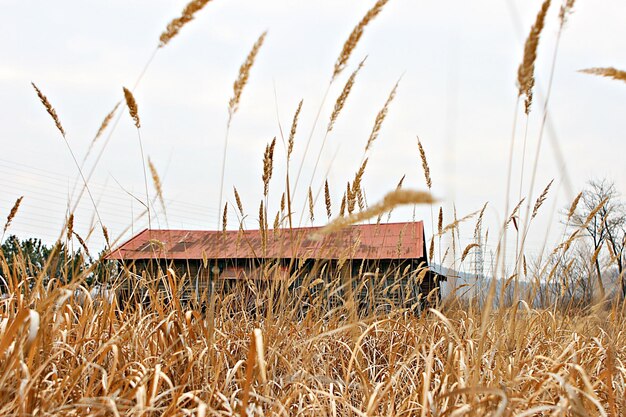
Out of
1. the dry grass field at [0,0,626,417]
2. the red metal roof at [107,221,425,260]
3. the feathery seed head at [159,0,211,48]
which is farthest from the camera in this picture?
the red metal roof at [107,221,425,260]

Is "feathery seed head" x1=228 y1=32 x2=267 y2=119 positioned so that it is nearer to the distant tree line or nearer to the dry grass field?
the dry grass field

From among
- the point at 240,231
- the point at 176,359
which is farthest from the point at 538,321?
the point at 176,359

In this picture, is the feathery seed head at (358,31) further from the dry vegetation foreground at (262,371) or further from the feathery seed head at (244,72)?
the dry vegetation foreground at (262,371)

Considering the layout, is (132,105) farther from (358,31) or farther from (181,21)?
(358,31)

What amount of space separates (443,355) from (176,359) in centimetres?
104

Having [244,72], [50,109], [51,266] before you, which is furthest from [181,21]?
[51,266]

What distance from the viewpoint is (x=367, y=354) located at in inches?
93.2

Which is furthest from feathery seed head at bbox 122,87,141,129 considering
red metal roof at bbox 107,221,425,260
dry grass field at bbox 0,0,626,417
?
red metal roof at bbox 107,221,425,260

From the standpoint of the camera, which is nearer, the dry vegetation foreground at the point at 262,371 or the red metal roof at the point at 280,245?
the dry vegetation foreground at the point at 262,371

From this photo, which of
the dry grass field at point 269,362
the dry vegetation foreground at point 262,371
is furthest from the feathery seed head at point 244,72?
the dry vegetation foreground at point 262,371

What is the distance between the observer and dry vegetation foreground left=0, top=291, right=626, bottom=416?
129cm

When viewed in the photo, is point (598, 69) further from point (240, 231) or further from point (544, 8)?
point (240, 231)

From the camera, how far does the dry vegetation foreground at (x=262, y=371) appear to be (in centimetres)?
129

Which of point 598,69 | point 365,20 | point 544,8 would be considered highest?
point 365,20
